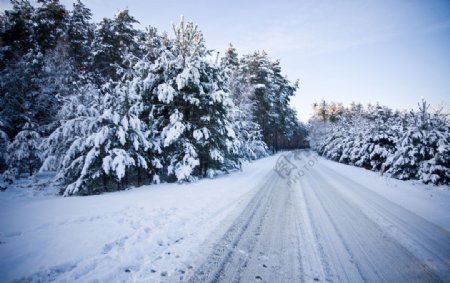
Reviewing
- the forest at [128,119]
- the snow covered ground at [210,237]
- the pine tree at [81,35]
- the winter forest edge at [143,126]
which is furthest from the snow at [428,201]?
the pine tree at [81,35]

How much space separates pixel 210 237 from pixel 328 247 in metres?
2.33

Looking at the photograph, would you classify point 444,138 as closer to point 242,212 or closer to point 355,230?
point 355,230

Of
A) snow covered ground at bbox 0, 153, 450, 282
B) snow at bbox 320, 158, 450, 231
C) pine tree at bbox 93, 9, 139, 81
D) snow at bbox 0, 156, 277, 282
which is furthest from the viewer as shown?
pine tree at bbox 93, 9, 139, 81

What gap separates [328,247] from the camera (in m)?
4.34

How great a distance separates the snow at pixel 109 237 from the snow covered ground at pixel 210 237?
17 mm

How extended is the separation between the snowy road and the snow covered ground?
0.02 meters

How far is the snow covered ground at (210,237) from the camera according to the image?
3.46 metres

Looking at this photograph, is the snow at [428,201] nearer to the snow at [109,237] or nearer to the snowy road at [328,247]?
the snowy road at [328,247]

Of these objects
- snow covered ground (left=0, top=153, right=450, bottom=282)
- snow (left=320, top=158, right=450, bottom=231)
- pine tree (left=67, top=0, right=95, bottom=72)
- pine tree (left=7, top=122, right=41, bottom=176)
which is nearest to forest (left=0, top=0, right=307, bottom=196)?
pine tree (left=7, top=122, right=41, bottom=176)

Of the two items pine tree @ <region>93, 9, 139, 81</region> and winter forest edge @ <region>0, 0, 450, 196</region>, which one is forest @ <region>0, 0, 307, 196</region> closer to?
winter forest edge @ <region>0, 0, 450, 196</region>

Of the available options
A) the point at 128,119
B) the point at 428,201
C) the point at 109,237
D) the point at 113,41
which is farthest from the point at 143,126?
the point at 113,41

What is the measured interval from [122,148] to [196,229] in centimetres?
591

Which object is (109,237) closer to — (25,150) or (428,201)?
(428,201)

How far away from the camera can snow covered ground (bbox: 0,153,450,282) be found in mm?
3459
